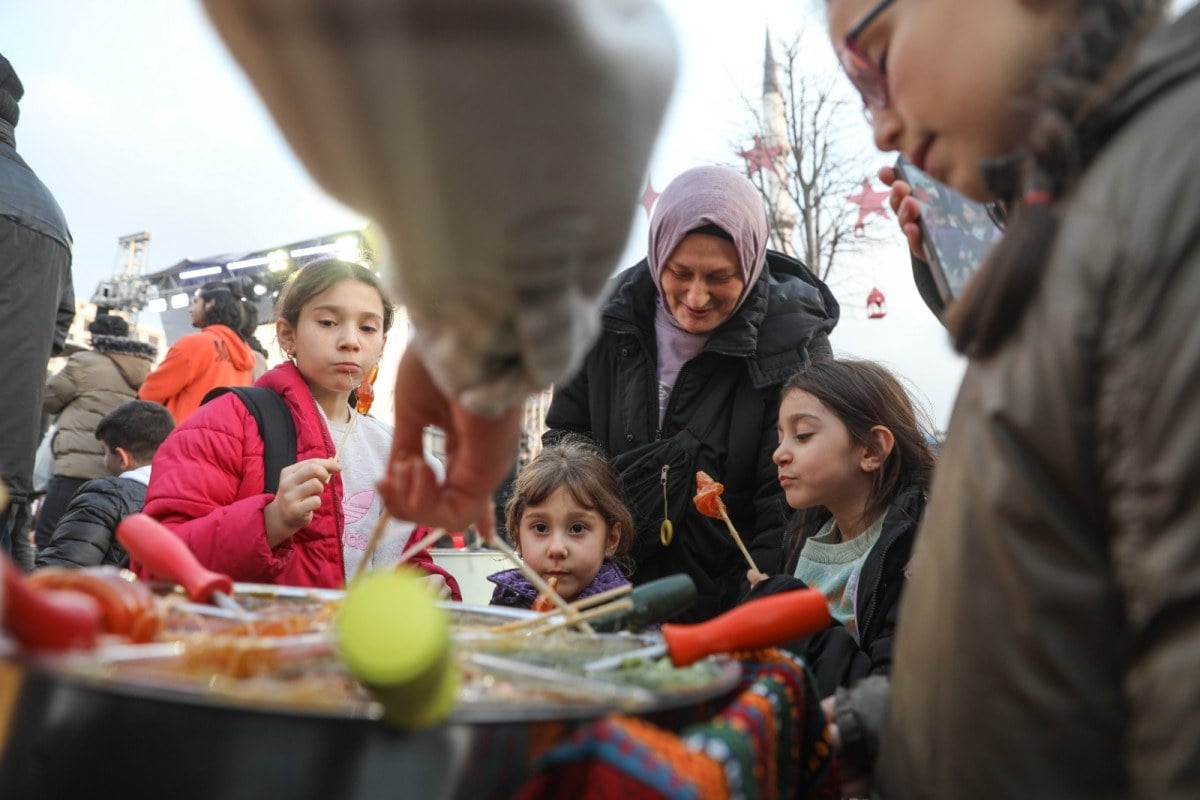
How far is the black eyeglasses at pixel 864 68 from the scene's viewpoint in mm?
1000

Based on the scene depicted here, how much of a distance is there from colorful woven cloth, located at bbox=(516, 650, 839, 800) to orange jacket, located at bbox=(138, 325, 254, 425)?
3.67 metres

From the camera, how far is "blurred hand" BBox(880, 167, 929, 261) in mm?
1664

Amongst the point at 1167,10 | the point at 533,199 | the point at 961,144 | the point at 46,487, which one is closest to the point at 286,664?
the point at 533,199

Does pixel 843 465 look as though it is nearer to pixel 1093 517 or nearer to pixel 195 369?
pixel 1093 517

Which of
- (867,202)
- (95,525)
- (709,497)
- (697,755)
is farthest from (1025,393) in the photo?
(867,202)

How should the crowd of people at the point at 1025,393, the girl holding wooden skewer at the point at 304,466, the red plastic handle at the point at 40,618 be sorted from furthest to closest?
1. the girl holding wooden skewer at the point at 304,466
2. the crowd of people at the point at 1025,393
3. the red plastic handle at the point at 40,618

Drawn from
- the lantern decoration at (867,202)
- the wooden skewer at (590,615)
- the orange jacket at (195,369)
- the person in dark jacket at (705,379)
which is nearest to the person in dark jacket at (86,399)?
the orange jacket at (195,369)

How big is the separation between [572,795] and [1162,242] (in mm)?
617

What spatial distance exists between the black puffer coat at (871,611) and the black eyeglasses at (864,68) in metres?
1.13

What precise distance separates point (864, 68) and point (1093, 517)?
1.86 feet

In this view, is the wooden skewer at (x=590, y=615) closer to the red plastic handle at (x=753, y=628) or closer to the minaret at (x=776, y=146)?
the red plastic handle at (x=753, y=628)

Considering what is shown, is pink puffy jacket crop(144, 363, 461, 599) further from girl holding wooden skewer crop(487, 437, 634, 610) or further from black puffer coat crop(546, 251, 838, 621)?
black puffer coat crop(546, 251, 838, 621)

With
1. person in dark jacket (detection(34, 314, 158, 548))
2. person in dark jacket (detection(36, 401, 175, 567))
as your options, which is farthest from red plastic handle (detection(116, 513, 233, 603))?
person in dark jacket (detection(34, 314, 158, 548))

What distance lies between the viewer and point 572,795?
657 mm
